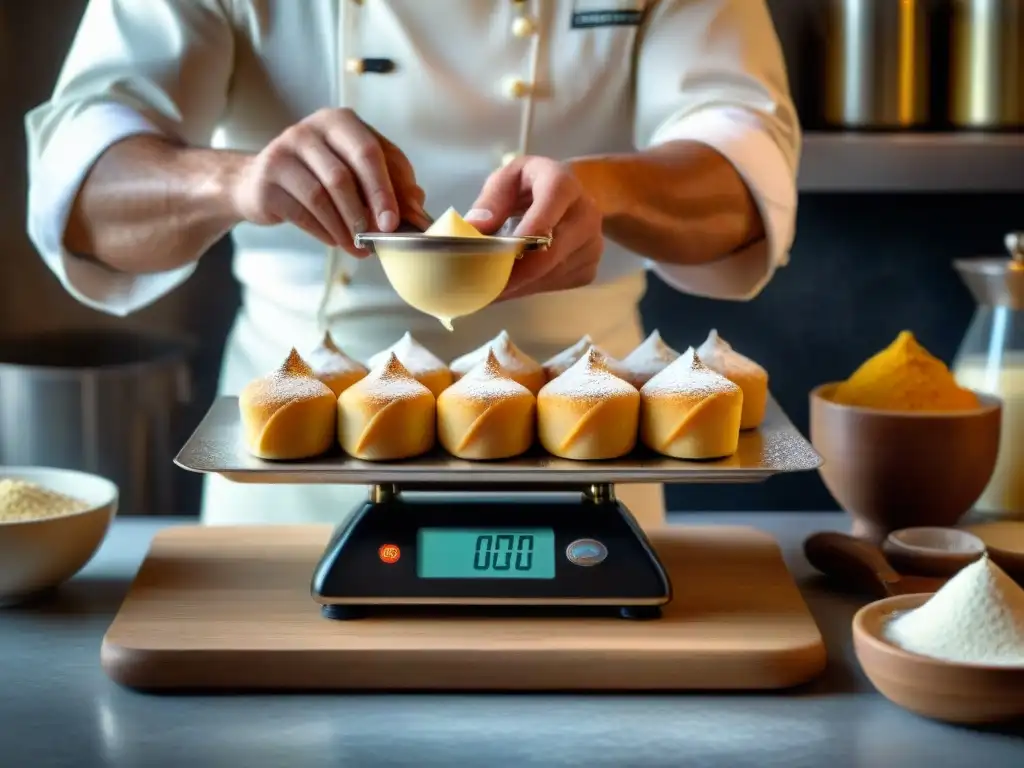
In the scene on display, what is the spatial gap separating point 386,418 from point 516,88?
64cm

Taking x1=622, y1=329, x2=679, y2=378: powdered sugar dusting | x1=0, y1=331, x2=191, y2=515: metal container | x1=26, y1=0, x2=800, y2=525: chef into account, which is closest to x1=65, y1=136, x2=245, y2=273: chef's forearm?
x1=26, y1=0, x2=800, y2=525: chef

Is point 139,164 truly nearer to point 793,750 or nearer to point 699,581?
point 699,581

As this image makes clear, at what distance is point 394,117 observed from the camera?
160cm

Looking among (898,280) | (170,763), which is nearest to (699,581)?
(170,763)

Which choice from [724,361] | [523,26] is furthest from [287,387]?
[523,26]

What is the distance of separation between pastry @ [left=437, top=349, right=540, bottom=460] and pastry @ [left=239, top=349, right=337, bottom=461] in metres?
0.09

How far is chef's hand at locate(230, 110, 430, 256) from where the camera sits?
3.89 feet

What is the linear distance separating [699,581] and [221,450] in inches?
16.7

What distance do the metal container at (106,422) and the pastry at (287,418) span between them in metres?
1.32

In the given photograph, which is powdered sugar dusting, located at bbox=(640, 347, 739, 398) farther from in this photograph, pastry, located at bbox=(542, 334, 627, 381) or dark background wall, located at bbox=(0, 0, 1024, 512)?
dark background wall, located at bbox=(0, 0, 1024, 512)

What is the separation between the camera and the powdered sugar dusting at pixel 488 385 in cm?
109

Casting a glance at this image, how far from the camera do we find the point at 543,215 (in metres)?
1.18

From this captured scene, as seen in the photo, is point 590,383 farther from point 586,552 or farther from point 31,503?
point 31,503

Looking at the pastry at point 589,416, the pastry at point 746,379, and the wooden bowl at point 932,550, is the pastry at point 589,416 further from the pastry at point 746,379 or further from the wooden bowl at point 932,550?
the wooden bowl at point 932,550
